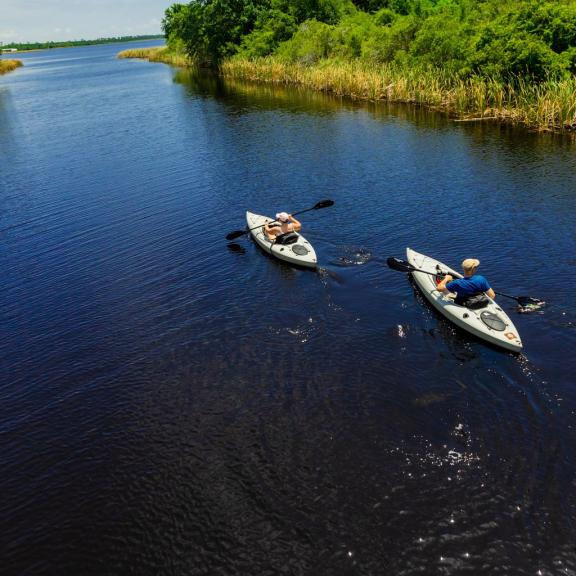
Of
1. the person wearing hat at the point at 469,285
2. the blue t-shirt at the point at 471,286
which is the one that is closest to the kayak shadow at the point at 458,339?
the person wearing hat at the point at 469,285

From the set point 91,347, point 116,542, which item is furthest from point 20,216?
point 116,542

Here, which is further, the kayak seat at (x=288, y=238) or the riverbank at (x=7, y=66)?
the riverbank at (x=7, y=66)

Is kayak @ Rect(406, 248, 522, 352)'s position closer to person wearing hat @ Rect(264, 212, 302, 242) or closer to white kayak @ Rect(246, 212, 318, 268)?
white kayak @ Rect(246, 212, 318, 268)

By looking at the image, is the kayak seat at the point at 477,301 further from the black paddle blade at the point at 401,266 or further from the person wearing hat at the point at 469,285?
the black paddle blade at the point at 401,266

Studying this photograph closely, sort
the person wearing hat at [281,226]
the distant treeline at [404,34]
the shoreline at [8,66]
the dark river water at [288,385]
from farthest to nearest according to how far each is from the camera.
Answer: the shoreline at [8,66] < the distant treeline at [404,34] < the person wearing hat at [281,226] < the dark river water at [288,385]

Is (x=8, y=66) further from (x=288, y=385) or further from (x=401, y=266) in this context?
(x=288, y=385)

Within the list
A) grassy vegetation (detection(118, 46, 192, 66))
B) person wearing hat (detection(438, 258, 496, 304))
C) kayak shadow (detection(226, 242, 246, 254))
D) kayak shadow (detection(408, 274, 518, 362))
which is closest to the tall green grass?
kayak shadow (detection(226, 242, 246, 254))

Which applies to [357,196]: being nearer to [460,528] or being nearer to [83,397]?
[83,397]
